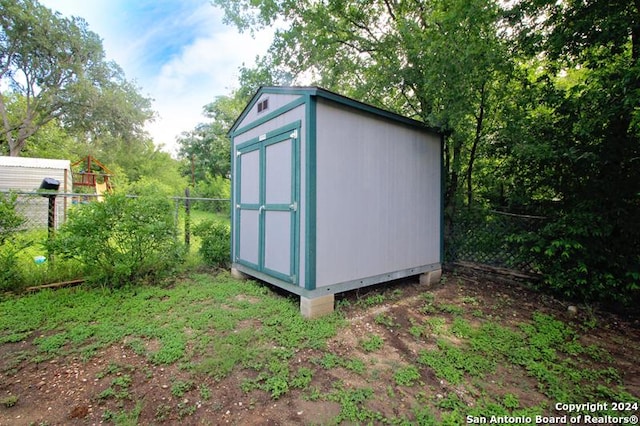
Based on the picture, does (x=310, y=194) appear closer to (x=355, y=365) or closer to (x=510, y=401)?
(x=355, y=365)

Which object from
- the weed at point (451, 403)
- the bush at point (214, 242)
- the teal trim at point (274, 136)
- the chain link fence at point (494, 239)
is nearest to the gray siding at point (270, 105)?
the teal trim at point (274, 136)

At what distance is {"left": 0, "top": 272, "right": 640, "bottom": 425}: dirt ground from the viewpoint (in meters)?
1.62

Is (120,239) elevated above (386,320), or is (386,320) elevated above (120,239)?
(120,239)

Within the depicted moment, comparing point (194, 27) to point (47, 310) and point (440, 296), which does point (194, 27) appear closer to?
point (47, 310)

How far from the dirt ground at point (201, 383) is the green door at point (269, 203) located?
3.78 ft

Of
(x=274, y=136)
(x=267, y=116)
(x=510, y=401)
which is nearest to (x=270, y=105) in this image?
(x=267, y=116)

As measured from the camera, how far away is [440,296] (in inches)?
143

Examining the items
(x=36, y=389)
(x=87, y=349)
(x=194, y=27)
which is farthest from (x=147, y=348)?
(x=194, y=27)

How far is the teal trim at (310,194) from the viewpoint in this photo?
2.86 m

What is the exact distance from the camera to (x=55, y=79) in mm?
13570

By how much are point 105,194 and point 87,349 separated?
195 cm

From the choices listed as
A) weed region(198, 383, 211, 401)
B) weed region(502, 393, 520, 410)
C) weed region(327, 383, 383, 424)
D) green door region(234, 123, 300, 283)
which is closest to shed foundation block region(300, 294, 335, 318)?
green door region(234, 123, 300, 283)

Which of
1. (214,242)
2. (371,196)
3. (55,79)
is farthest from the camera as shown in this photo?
(55,79)

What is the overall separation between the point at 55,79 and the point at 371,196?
17801 millimetres
